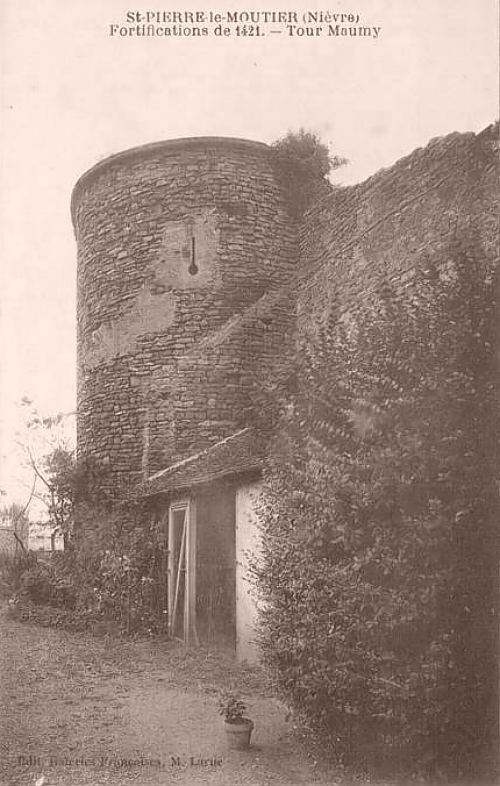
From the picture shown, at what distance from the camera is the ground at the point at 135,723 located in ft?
15.7

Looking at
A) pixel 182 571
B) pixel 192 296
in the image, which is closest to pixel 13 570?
pixel 182 571

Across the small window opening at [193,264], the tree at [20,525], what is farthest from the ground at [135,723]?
the tree at [20,525]

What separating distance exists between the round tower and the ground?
12.2 feet

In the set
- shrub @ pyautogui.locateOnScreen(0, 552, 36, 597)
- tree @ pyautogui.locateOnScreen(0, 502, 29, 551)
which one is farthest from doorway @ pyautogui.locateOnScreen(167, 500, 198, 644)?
tree @ pyautogui.locateOnScreen(0, 502, 29, 551)

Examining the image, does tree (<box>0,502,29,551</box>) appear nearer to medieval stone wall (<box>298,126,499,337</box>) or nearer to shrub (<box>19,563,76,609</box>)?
shrub (<box>19,563,76,609</box>)

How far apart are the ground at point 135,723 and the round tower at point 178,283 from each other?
3.72 meters

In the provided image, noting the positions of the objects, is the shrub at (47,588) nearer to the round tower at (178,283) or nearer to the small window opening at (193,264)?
the round tower at (178,283)

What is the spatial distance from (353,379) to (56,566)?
9.19m

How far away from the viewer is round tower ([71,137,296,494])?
38.5 ft

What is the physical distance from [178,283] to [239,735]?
794cm

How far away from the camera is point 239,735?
514 cm

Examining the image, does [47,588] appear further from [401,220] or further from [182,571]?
[401,220]

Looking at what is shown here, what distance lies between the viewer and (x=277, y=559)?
5.01 metres

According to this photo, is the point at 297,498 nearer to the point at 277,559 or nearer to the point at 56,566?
the point at 277,559
